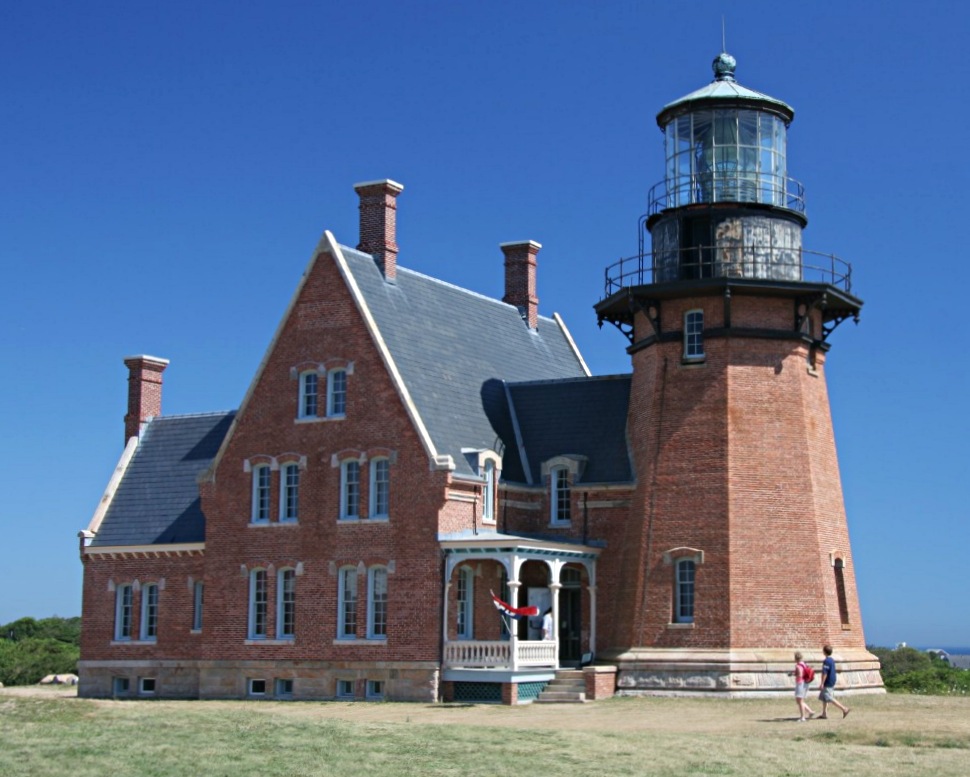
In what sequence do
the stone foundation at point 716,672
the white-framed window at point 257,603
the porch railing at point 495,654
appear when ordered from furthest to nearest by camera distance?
the white-framed window at point 257,603 → the porch railing at point 495,654 → the stone foundation at point 716,672

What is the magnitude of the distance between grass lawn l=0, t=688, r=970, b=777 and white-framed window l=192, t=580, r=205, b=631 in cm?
666

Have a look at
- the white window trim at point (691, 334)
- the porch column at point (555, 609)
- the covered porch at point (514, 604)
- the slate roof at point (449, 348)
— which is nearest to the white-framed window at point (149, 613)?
the covered porch at point (514, 604)

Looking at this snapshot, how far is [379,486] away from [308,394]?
3185 mm

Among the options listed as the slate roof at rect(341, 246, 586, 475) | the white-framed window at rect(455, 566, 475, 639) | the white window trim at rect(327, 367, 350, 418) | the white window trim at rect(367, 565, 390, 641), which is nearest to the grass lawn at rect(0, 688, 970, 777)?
the white window trim at rect(367, 565, 390, 641)

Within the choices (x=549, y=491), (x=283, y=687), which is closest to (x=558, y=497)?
(x=549, y=491)

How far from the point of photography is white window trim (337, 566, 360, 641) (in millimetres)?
34781

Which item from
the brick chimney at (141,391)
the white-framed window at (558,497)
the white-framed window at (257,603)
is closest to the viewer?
the white-framed window at (257,603)

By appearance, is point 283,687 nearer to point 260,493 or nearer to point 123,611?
point 260,493

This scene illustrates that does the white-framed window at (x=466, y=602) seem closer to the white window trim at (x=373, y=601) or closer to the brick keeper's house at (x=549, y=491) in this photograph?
the brick keeper's house at (x=549, y=491)

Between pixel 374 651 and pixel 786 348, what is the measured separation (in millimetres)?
11629

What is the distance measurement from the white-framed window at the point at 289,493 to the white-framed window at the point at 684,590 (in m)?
9.22

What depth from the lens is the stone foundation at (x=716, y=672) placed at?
105 feet

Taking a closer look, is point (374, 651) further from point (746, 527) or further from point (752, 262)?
point (752, 262)

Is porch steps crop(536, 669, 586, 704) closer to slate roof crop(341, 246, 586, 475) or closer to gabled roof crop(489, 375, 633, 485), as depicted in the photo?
gabled roof crop(489, 375, 633, 485)
